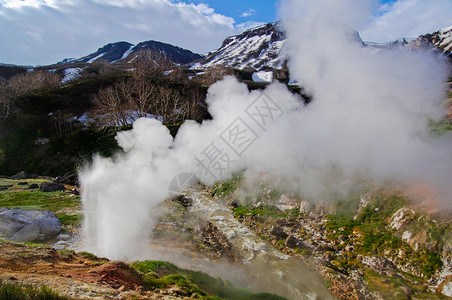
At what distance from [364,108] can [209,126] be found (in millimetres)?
14997

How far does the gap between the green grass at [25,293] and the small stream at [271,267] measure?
8.24m

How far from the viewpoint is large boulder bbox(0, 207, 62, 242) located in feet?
41.9

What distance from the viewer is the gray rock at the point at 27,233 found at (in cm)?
1267

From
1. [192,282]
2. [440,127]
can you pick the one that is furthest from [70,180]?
[440,127]

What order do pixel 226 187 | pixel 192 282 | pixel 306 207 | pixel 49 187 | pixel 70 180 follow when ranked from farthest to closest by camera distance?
pixel 70 180
pixel 49 187
pixel 226 187
pixel 306 207
pixel 192 282

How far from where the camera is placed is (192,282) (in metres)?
9.38

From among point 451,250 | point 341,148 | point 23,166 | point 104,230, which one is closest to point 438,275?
point 451,250

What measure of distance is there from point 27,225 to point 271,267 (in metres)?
14.8

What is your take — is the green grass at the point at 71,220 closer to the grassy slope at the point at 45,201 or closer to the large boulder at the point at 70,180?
the grassy slope at the point at 45,201

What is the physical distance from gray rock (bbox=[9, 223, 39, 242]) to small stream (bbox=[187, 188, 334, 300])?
1126 centimetres

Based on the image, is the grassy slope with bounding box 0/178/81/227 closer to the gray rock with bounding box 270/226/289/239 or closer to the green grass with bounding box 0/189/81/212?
the green grass with bounding box 0/189/81/212

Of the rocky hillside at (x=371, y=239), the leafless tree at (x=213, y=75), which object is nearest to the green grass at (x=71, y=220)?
the rocky hillside at (x=371, y=239)

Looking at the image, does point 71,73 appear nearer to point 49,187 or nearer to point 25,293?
point 49,187

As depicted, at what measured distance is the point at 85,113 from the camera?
183 ft
